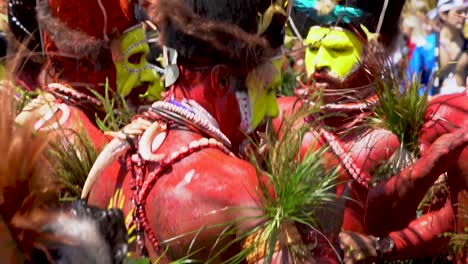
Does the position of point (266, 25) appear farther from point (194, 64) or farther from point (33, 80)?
point (33, 80)

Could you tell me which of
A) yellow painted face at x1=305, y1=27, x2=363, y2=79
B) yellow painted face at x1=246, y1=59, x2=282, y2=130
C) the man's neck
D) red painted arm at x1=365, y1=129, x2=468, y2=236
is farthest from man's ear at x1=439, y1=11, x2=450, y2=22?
yellow painted face at x1=246, y1=59, x2=282, y2=130

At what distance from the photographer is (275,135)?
9.82 ft

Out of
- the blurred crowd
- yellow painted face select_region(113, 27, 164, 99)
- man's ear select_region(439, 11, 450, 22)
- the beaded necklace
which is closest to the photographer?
the beaded necklace

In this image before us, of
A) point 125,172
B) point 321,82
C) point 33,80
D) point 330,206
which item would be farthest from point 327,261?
point 33,80

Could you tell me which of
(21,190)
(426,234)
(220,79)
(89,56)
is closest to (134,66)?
(89,56)

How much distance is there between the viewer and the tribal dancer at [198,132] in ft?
8.79

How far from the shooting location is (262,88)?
2930 mm

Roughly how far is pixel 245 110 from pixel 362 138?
1200 mm

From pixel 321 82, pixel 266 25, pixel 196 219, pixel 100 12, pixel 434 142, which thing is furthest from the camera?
pixel 321 82

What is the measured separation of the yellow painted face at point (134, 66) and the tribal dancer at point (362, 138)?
1.88 feet

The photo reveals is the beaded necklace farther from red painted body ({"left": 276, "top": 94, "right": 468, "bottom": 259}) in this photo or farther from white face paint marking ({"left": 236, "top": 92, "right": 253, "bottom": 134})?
red painted body ({"left": 276, "top": 94, "right": 468, "bottom": 259})

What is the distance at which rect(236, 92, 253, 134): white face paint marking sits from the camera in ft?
9.56

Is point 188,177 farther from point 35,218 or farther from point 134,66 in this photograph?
point 134,66

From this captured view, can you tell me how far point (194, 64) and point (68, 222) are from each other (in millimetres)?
1176
